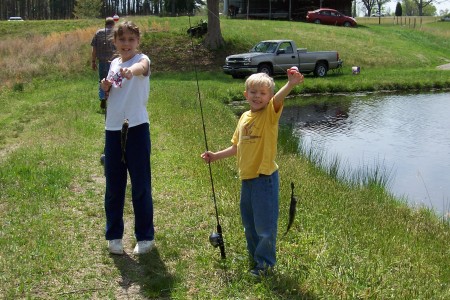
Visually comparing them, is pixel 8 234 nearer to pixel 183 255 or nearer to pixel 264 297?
pixel 183 255

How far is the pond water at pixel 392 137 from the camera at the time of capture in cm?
948

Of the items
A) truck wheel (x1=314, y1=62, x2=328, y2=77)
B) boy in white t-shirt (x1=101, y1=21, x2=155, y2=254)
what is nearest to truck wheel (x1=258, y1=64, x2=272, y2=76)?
truck wheel (x1=314, y1=62, x2=328, y2=77)

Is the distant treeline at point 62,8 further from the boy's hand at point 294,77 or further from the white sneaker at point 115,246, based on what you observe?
the boy's hand at point 294,77

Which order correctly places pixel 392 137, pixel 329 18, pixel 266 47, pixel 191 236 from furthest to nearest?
pixel 329 18
pixel 266 47
pixel 392 137
pixel 191 236

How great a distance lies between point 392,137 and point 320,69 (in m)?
13.7

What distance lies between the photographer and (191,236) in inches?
214

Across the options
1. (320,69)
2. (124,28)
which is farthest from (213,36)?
(124,28)

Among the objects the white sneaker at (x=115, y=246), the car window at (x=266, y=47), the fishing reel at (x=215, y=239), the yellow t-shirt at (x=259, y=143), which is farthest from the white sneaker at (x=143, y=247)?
the car window at (x=266, y=47)

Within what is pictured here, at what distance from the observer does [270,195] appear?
14.3ft

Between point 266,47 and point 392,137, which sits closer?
point 392,137

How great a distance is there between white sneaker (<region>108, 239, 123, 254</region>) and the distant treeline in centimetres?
4799

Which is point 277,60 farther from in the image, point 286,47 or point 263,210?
point 263,210

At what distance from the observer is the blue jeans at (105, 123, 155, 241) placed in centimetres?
492

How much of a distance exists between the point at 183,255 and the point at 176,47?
83.8 feet
